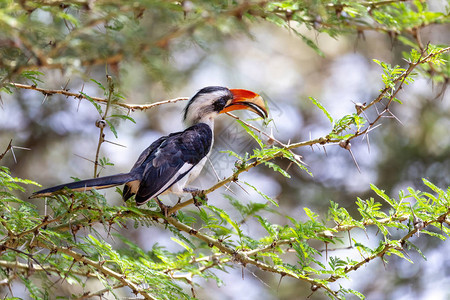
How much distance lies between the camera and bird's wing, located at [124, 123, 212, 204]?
311 centimetres

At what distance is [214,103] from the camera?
4105mm

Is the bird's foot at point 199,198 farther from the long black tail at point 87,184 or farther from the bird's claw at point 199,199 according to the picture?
the long black tail at point 87,184

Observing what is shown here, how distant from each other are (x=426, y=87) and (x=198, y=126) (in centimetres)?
386

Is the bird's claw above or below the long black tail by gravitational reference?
below

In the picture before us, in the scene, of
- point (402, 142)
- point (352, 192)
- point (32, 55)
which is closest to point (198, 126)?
point (32, 55)

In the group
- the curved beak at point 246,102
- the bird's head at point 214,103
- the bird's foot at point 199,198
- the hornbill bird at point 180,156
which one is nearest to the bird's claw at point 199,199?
the bird's foot at point 199,198

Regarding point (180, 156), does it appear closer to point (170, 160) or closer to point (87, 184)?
point (170, 160)

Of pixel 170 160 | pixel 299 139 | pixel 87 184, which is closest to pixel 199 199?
pixel 87 184

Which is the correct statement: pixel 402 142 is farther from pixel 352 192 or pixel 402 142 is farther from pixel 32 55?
pixel 32 55

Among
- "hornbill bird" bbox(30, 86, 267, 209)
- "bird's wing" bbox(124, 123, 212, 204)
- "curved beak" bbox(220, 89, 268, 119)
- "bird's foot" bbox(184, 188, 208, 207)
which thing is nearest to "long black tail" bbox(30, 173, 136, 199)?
"hornbill bird" bbox(30, 86, 267, 209)

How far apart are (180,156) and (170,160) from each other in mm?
73

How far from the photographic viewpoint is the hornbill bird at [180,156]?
2.99 meters

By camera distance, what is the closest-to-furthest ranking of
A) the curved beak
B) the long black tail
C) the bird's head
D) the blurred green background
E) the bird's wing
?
the long black tail
the bird's wing
the curved beak
the bird's head
the blurred green background

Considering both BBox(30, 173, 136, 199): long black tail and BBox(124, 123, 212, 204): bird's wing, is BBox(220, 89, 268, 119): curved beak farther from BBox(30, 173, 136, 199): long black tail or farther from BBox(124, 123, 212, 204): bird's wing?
BBox(30, 173, 136, 199): long black tail
